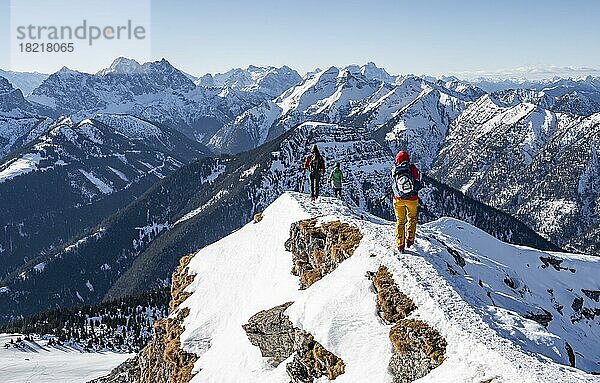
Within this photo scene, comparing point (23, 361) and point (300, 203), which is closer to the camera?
point (300, 203)

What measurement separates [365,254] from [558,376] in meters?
12.2

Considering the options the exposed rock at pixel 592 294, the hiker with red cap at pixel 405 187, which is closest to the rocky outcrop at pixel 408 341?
the hiker with red cap at pixel 405 187

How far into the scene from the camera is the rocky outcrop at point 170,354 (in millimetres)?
32812

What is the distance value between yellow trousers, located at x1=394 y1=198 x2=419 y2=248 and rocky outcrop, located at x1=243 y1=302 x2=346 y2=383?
7.02 meters

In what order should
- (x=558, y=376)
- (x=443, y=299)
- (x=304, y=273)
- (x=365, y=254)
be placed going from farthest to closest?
(x=304, y=273) < (x=365, y=254) < (x=443, y=299) < (x=558, y=376)

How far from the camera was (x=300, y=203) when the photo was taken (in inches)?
1515

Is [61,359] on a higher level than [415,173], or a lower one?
lower

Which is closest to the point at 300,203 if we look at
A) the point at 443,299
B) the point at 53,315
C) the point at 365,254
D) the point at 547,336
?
the point at 365,254

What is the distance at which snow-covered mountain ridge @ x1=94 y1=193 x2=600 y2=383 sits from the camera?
1762cm

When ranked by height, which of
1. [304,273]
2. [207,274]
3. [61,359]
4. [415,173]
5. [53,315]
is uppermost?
[415,173]

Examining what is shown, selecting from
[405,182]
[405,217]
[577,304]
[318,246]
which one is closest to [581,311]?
[577,304]

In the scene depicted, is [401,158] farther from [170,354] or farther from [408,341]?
[170,354]

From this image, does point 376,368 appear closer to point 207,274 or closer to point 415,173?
point 415,173

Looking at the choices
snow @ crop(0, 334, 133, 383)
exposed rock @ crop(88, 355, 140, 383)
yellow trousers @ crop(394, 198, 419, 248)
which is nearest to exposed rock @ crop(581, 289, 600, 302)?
yellow trousers @ crop(394, 198, 419, 248)
